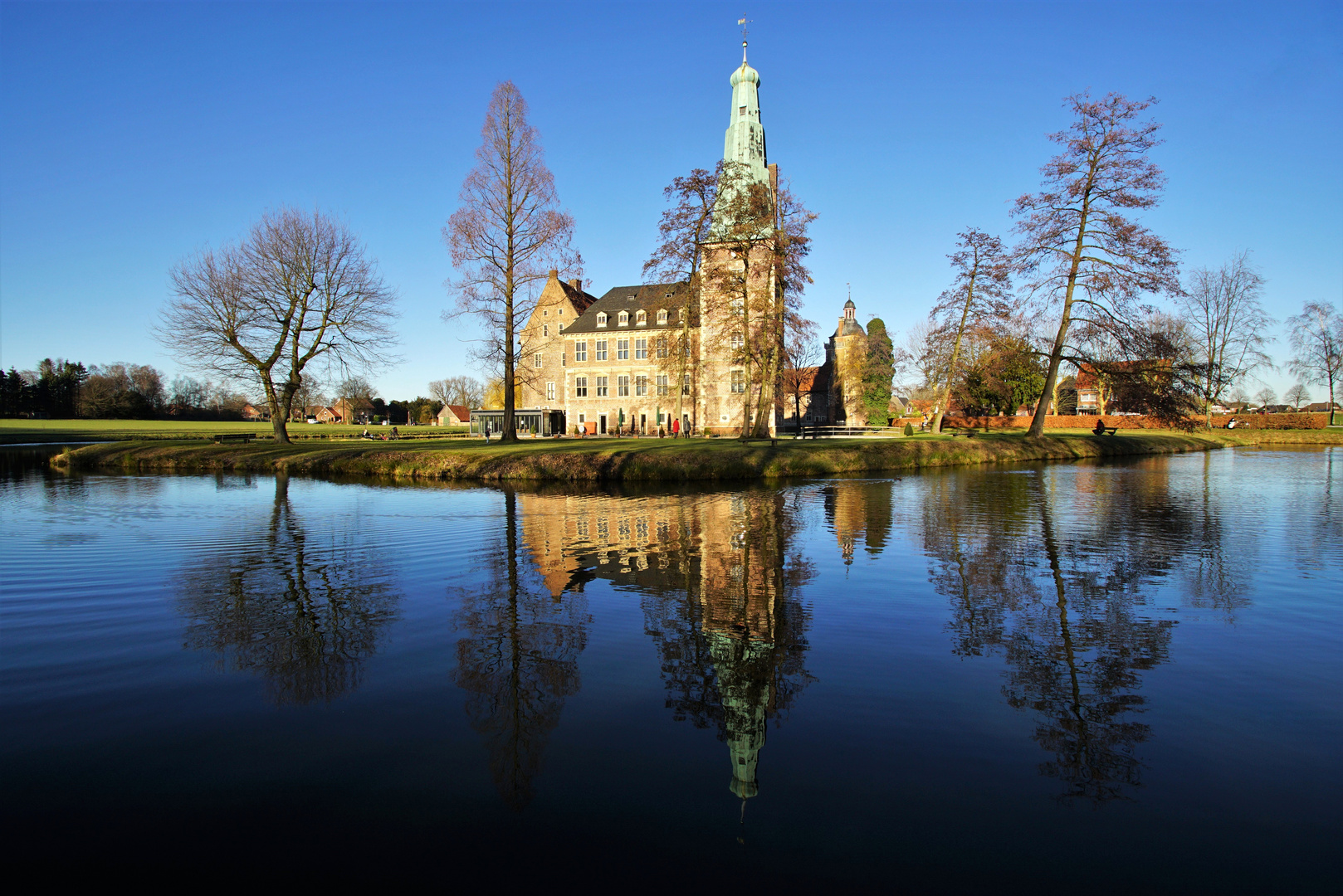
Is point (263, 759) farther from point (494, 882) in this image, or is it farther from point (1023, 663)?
point (1023, 663)

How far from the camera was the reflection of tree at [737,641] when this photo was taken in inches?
202

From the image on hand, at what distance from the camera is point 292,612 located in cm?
798

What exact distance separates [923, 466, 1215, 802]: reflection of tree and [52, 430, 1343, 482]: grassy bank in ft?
27.7

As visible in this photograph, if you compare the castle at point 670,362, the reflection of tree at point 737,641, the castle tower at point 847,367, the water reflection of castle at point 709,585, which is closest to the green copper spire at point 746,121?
the castle at point 670,362

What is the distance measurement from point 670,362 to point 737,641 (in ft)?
87.1

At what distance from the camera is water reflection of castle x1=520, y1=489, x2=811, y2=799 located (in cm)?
542

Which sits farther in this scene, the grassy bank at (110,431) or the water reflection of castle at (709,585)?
the grassy bank at (110,431)

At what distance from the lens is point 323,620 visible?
7.64m

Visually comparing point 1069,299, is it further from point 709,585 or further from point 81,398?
point 81,398

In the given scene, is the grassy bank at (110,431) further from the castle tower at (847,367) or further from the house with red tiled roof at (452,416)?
the house with red tiled roof at (452,416)

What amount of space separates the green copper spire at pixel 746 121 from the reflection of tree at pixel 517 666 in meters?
40.6

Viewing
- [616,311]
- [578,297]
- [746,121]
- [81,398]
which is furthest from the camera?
[81,398]

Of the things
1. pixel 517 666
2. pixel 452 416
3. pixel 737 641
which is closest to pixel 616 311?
pixel 737 641

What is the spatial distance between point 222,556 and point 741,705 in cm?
949
